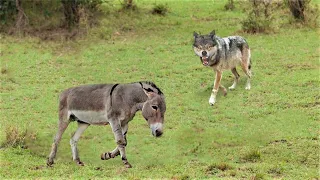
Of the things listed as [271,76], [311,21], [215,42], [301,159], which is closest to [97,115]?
[301,159]

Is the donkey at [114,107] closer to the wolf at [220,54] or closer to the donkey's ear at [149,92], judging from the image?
the donkey's ear at [149,92]

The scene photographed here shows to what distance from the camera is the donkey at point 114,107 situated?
899cm

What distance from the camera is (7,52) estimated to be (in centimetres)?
1827

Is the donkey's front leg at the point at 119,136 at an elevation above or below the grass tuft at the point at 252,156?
above

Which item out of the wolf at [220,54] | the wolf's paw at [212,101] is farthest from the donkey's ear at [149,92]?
the wolf's paw at [212,101]

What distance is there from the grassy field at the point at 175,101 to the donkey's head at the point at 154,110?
66 cm

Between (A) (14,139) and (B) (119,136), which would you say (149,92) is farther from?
(A) (14,139)

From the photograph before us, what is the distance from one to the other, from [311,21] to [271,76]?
525cm

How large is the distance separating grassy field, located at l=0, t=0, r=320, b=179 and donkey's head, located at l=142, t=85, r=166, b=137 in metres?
0.66

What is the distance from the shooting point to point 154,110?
8945 mm

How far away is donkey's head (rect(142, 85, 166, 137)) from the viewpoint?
8867mm

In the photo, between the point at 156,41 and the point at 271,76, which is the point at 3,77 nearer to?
the point at 156,41

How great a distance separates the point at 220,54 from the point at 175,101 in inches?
57.8

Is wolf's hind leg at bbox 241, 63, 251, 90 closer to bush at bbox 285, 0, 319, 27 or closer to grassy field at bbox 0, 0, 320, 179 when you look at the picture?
grassy field at bbox 0, 0, 320, 179
